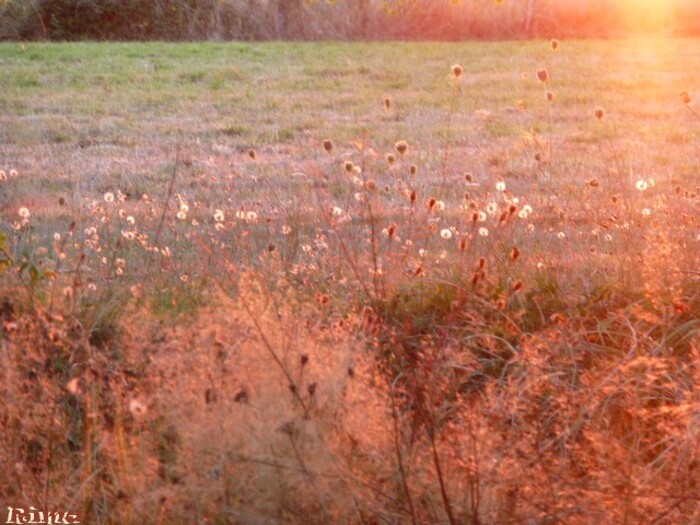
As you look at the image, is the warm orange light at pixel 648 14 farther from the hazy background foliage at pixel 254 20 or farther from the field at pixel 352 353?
the field at pixel 352 353

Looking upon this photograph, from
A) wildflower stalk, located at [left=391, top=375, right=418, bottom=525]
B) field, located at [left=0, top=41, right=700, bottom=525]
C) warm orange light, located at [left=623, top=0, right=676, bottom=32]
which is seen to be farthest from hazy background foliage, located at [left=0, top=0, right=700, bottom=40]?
wildflower stalk, located at [left=391, top=375, right=418, bottom=525]

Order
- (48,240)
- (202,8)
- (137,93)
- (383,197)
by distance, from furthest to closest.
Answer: (202,8) → (137,93) → (383,197) → (48,240)

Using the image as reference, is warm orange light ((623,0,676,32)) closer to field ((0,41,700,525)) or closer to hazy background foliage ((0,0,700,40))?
hazy background foliage ((0,0,700,40))

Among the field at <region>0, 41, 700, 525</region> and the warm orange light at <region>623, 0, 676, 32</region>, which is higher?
the warm orange light at <region>623, 0, 676, 32</region>

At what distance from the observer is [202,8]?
20.4 meters

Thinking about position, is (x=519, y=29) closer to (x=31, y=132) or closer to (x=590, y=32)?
(x=590, y=32)

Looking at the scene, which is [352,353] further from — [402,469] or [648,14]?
[648,14]

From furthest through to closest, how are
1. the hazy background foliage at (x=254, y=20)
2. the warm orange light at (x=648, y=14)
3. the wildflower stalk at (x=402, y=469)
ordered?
the warm orange light at (x=648, y=14), the hazy background foliage at (x=254, y=20), the wildflower stalk at (x=402, y=469)

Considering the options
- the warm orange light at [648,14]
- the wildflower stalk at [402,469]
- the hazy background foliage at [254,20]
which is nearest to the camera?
the wildflower stalk at [402,469]

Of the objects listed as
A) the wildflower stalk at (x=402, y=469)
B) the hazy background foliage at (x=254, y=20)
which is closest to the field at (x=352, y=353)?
the wildflower stalk at (x=402, y=469)

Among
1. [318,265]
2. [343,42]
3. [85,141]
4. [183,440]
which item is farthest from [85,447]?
[343,42]

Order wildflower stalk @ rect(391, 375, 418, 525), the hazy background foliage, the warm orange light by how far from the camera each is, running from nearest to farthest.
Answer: wildflower stalk @ rect(391, 375, 418, 525) → the hazy background foliage → the warm orange light

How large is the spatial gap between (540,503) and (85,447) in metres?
1.14

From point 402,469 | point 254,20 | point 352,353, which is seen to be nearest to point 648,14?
point 254,20
